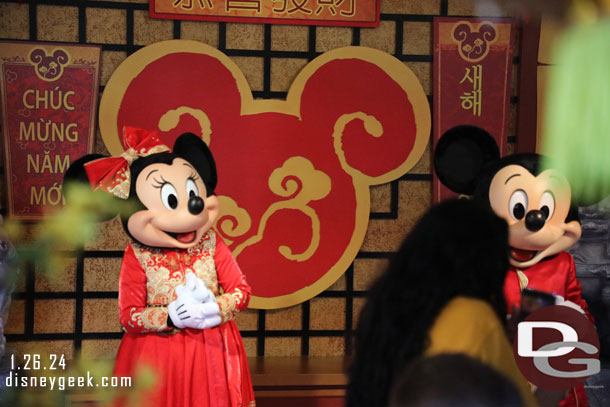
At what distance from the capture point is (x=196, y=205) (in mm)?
1896

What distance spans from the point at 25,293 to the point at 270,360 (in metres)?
1.03

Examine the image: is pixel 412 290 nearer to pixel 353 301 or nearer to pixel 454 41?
pixel 353 301

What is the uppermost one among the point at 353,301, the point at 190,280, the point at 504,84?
the point at 504,84

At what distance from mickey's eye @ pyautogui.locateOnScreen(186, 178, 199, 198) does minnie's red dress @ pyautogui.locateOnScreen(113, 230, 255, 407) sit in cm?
19

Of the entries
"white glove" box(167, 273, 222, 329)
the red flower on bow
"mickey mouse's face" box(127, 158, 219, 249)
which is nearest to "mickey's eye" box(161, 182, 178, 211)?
"mickey mouse's face" box(127, 158, 219, 249)

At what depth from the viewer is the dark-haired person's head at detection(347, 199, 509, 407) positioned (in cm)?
104

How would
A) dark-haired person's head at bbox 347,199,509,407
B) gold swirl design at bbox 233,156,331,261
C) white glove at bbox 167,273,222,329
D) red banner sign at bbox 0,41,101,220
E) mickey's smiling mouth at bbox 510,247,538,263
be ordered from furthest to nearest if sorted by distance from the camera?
1. gold swirl design at bbox 233,156,331,261
2. red banner sign at bbox 0,41,101,220
3. mickey's smiling mouth at bbox 510,247,538,263
4. white glove at bbox 167,273,222,329
5. dark-haired person's head at bbox 347,199,509,407

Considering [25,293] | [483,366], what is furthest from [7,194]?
[483,366]

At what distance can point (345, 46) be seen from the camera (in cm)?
274

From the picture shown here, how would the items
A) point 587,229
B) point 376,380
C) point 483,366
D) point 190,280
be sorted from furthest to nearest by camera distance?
point 587,229 → point 190,280 → point 376,380 → point 483,366

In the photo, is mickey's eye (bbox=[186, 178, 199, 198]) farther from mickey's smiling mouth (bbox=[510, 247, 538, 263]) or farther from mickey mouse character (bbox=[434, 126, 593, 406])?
mickey's smiling mouth (bbox=[510, 247, 538, 263])

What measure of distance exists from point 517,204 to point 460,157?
255 mm

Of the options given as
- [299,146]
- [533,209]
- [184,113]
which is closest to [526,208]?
[533,209]

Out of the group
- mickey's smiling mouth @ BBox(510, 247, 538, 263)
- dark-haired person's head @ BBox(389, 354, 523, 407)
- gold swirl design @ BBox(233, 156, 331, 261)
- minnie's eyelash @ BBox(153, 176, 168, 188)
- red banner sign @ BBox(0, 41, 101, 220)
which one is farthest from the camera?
gold swirl design @ BBox(233, 156, 331, 261)
